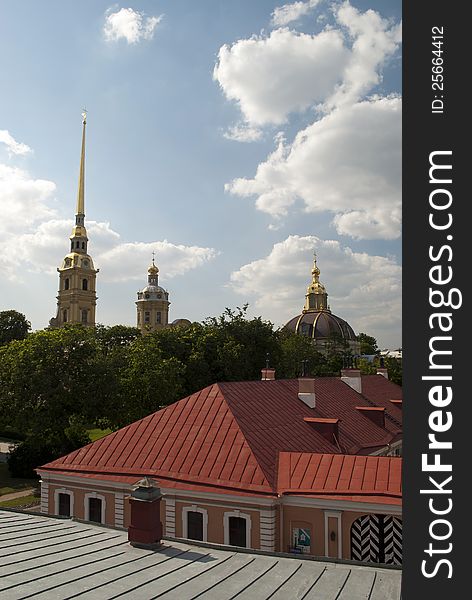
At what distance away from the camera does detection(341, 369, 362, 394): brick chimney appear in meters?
40.0

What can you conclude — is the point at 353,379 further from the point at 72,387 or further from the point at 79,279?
the point at 79,279

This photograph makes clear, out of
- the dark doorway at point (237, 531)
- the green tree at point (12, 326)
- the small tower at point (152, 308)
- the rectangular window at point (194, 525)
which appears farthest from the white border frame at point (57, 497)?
the small tower at point (152, 308)

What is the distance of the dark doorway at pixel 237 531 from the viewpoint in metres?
18.4

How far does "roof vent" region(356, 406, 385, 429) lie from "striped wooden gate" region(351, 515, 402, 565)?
14606 mm

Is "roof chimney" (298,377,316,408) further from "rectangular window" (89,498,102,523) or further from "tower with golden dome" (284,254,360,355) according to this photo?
"tower with golden dome" (284,254,360,355)

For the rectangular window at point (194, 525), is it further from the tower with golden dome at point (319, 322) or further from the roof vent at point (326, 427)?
the tower with golden dome at point (319, 322)

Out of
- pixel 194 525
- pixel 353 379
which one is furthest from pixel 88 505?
pixel 353 379

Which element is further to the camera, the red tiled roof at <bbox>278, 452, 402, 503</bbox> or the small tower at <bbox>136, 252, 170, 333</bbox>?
the small tower at <bbox>136, 252, 170, 333</bbox>

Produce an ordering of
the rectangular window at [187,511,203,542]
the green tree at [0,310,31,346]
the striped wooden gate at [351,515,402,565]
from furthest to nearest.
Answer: the green tree at [0,310,31,346] → the rectangular window at [187,511,203,542] → the striped wooden gate at [351,515,402,565]

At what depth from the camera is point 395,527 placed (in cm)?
1758

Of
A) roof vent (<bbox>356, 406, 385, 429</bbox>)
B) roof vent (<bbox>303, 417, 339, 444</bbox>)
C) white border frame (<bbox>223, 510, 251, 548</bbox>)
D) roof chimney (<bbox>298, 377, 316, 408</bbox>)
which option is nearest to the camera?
white border frame (<bbox>223, 510, 251, 548</bbox>)

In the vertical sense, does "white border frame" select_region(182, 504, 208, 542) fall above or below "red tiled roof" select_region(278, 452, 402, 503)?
below

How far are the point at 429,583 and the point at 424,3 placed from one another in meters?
5.77

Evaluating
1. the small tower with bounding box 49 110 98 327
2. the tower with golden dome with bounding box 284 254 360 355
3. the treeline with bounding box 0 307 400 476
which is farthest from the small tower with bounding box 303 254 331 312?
the treeline with bounding box 0 307 400 476
